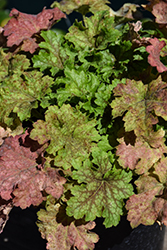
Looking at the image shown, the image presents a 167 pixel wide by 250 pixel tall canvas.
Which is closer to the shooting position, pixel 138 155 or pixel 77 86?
pixel 138 155

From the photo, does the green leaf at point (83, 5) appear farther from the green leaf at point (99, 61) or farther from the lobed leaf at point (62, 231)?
the lobed leaf at point (62, 231)

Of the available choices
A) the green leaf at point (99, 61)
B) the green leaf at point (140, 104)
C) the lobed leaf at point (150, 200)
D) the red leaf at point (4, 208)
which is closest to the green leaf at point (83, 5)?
the green leaf at point (99, 61)

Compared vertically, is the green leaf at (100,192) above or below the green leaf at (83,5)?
below

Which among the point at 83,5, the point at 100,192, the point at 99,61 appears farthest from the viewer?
the point at 83,5

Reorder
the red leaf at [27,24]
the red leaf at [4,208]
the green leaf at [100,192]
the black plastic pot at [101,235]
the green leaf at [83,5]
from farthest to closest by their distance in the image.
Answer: the green leaf at [83,5] < the red leaf at [27,24] < the black plastic pot at [101,235] < the red leaf at [4,208] < the green leaf at [100,192]

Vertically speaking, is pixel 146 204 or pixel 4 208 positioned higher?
pixel 4 208

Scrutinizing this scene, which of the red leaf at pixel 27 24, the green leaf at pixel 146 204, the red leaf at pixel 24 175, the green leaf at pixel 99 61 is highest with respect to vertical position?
the red leaf at pixel 27 24

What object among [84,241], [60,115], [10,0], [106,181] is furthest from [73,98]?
[10,0]

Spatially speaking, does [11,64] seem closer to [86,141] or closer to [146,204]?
[86,141]

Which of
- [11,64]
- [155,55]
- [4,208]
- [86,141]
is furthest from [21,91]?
[155,55]
